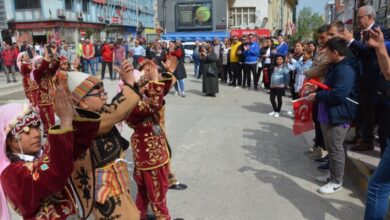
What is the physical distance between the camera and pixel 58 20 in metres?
41.0

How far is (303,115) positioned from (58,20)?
41032 millimetres

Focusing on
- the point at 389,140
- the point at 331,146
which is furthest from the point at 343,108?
the point at 389,140

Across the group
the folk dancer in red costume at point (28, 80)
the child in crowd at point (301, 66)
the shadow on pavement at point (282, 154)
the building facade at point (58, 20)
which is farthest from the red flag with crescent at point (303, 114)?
the building facade at point (58, 20)

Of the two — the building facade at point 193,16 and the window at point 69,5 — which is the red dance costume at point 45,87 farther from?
the building facade at point 193,16

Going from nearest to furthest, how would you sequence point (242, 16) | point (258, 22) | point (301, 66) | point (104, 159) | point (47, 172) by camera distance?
point (47, 172)
point (104, 159)
point (301, 66)
point (258, 22)
point (242, 16)

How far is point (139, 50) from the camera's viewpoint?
58.5 ft

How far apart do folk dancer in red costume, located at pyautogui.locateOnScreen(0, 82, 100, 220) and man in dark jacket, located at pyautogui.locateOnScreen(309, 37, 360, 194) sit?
2.97 m

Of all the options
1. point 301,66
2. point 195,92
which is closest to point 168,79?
point 301,66

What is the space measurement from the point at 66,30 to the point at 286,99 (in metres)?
37.8

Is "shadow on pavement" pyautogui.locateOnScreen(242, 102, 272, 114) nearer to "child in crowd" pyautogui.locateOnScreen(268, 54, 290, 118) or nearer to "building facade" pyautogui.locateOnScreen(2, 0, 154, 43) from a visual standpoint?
"child in crowd" pyautogui.locateOnScreen(268, 54, 290, 118)

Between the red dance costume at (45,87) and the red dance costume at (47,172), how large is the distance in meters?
4.53

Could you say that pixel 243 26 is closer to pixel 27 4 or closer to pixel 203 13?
pixel 203 13

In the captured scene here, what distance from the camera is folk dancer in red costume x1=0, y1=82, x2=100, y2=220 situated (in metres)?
1.62

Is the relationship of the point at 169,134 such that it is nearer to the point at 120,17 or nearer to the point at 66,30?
the point at 66,30
